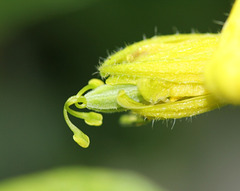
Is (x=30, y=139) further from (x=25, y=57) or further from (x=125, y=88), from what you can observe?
(x=125, y=88)

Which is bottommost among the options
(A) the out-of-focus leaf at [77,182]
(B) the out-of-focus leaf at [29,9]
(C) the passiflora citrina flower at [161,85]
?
(A) the out-of-focus leaf at [77,182]

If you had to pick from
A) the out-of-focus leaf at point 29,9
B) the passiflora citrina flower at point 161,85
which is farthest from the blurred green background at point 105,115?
the passiflora citrina flower at point 161,85

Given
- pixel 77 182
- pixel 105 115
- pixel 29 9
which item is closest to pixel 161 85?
pixel 77 182

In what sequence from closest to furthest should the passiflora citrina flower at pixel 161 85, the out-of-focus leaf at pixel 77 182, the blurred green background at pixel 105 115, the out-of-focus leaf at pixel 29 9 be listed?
the passiflora citrina flower at pixel 161 85 → the out-of-focus leaf at pixel 77 182 → the out-of-focus leaf at pixel 29 9 → the blurred green background at pixel 105 115

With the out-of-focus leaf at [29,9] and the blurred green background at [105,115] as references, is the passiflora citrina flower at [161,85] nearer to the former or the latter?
the out-of-focus leaf at [29,9]

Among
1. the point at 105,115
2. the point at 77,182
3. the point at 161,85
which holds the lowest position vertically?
the point at 105,115

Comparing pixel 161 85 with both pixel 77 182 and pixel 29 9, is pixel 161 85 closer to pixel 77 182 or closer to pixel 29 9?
pixel 77 182

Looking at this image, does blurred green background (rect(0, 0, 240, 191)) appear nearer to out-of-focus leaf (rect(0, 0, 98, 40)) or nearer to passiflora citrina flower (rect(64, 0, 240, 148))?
out-of-focus leaf (rect(0, 0, 98, 40))
